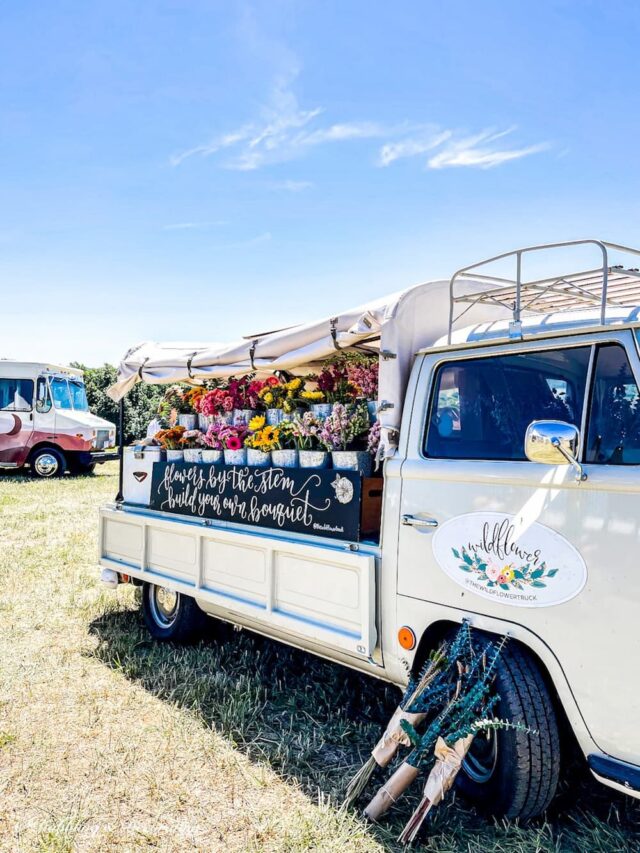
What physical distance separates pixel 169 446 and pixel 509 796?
3.46m

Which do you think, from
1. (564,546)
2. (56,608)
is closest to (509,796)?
(564,546)

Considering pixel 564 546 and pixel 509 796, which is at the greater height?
pixel 564 546

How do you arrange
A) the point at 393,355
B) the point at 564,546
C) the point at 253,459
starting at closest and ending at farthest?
1. the point at 564,546
2. the point at 393,355
3. the point at 253,459

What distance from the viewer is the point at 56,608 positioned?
5980mm

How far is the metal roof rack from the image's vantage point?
9.70 feet

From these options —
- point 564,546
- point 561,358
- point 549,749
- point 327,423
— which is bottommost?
point 549,749

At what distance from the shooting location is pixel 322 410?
165 inches

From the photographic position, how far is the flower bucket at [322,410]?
4168mm

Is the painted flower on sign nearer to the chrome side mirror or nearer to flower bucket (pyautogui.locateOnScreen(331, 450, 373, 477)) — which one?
the chrome side mirror

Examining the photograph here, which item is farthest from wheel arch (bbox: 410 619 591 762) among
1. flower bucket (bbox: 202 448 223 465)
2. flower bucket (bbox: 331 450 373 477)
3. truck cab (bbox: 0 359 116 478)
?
truck cab (bbox: 0 359 116 478)

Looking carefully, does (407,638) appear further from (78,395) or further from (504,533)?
(78,395)

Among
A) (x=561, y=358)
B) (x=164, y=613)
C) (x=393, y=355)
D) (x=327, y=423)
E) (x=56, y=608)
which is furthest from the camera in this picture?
(x=56, y=608)

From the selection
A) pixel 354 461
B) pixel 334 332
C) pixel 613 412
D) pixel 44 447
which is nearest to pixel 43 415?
pixel 44 447

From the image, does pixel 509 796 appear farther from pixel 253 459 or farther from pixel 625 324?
pixel 253 459
